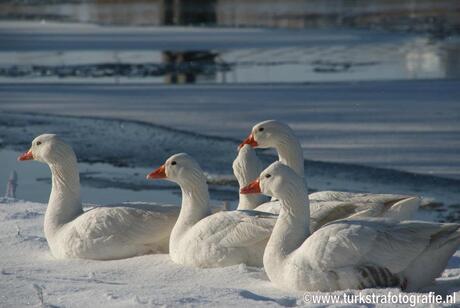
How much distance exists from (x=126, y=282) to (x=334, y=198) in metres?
1.78

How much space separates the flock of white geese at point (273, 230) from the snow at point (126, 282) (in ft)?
0.38

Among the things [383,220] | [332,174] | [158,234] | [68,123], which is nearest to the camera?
[383,220]

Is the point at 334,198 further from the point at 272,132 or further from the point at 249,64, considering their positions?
the point at 249,64

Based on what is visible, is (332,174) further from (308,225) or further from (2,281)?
(2,281)

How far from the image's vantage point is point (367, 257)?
533cm

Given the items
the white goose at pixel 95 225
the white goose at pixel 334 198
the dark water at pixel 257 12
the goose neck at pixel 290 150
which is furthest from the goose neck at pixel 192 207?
the dark water at pixel 257 12

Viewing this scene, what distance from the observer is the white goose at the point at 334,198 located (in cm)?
639

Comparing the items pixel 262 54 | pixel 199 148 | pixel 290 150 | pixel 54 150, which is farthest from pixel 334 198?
pixel 262 54

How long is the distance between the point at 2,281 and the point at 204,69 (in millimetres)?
14334

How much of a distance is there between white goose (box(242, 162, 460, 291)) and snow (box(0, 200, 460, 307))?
109 millimetres

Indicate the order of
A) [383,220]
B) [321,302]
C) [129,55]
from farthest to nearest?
[129,55] → [383,220] → [321,302]

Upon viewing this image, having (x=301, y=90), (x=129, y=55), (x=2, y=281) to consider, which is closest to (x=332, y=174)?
(x=2, y=281)

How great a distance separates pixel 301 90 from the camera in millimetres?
16016

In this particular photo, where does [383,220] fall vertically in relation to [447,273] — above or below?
above
